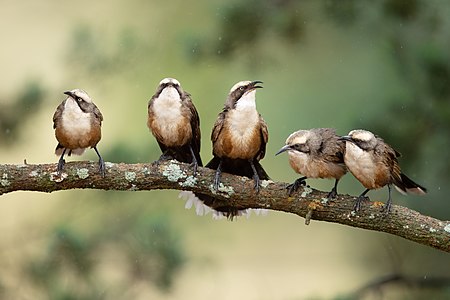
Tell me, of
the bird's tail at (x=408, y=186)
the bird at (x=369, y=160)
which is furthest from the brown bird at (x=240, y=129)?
the bird's tail at (x=408, y=186)

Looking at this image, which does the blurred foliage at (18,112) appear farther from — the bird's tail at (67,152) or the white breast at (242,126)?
the white breast at (242,126)

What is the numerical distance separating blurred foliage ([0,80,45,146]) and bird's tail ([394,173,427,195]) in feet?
8.86

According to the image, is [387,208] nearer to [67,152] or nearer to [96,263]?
[67,152]

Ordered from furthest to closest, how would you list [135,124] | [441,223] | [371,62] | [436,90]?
1. [135,124]
2. [371,62]
3. [436,90]
4. [441,223]

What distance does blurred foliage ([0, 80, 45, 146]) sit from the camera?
6.02m

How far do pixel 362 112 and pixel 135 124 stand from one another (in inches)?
108

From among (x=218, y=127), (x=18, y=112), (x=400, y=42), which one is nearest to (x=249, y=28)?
(x=400, y=42)

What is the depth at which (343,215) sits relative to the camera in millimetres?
3877

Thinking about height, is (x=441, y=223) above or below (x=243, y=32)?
below

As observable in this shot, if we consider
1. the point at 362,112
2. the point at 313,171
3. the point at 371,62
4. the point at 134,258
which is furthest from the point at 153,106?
the point at 371,62

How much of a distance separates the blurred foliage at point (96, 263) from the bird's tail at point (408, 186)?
1.83m

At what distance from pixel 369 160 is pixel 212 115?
3.90m

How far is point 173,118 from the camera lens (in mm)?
4164

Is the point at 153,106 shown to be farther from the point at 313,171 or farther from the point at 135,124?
→ the point at 135,124
